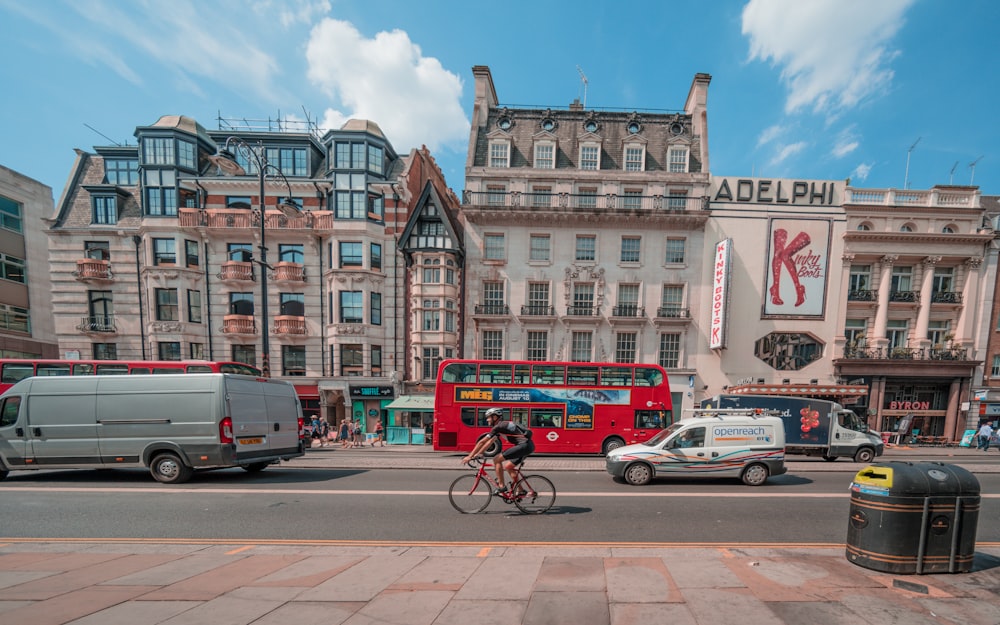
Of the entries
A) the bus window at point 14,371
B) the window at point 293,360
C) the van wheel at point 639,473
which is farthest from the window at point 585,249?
the bus window at point 14,371

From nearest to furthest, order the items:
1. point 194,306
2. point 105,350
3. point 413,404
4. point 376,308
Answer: point 413,404, point 194,306, point 105,350, point 376,308

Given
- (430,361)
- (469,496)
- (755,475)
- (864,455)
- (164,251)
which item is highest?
(164,251)

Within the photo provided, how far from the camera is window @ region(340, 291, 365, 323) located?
21078 millimetres

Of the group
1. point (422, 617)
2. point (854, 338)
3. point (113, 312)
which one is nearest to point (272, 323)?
point (113, 312)

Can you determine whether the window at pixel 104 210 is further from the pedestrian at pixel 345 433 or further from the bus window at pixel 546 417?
the bus window at pixel 546 417

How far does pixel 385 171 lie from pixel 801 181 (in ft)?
84.5

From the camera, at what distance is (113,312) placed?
2128 cm

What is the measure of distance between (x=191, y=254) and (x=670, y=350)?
95.4 feet

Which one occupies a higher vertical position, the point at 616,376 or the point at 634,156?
the point at 634,156

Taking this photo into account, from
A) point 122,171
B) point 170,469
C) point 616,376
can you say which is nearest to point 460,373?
point 616,376

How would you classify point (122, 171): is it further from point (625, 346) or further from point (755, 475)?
point (755, 475)

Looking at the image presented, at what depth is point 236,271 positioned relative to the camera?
20.9m

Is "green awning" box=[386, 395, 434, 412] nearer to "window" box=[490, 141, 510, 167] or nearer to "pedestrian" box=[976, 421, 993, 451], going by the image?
"window" box=[490, 141, 510, 167]

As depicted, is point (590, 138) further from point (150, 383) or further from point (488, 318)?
point (150, 383)
